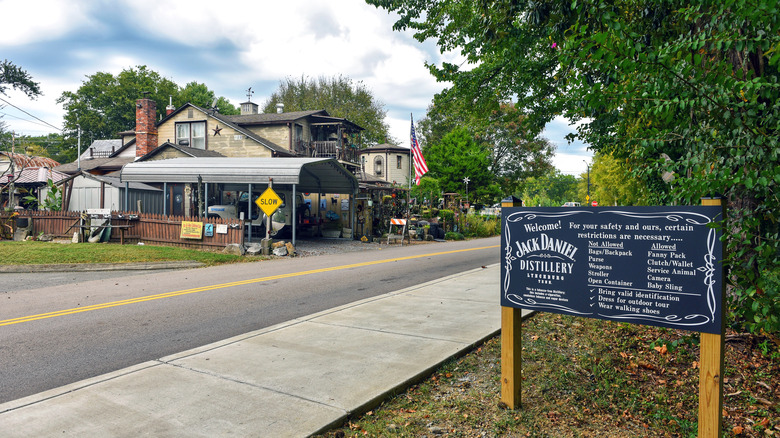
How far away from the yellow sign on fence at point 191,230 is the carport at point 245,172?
1650 mm

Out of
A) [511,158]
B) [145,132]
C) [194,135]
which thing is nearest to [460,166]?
[511,158]

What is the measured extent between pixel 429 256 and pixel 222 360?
13.5m

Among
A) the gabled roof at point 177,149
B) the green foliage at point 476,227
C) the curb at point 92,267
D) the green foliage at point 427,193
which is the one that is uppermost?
the gabled roof at point 177,149

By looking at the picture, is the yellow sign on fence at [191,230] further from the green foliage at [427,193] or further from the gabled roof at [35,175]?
the gabled roof at [35,175]

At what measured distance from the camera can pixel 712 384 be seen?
340 cm

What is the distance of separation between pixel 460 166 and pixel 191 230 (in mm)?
38446

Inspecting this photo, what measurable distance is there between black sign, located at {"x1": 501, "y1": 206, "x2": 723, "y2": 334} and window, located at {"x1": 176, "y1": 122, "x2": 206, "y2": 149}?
108 ft

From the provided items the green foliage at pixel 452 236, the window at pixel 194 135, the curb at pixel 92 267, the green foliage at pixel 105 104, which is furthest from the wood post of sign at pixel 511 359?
Answer: the green foliage at pixel 105 104

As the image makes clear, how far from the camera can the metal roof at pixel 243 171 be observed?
66.4ft

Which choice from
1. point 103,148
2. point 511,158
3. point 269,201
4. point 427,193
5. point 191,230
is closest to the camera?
point 269,201

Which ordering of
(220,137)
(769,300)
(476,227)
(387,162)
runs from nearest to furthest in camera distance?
1. (769,300)
2. (220,137)
3. (476,227)
4. (387,162)

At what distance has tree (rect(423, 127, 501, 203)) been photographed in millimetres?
53656

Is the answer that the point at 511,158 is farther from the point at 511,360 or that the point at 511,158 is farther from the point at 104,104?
the point at 511,360

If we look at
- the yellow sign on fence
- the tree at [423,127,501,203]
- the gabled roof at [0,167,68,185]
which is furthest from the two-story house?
the yellow sign on fence
